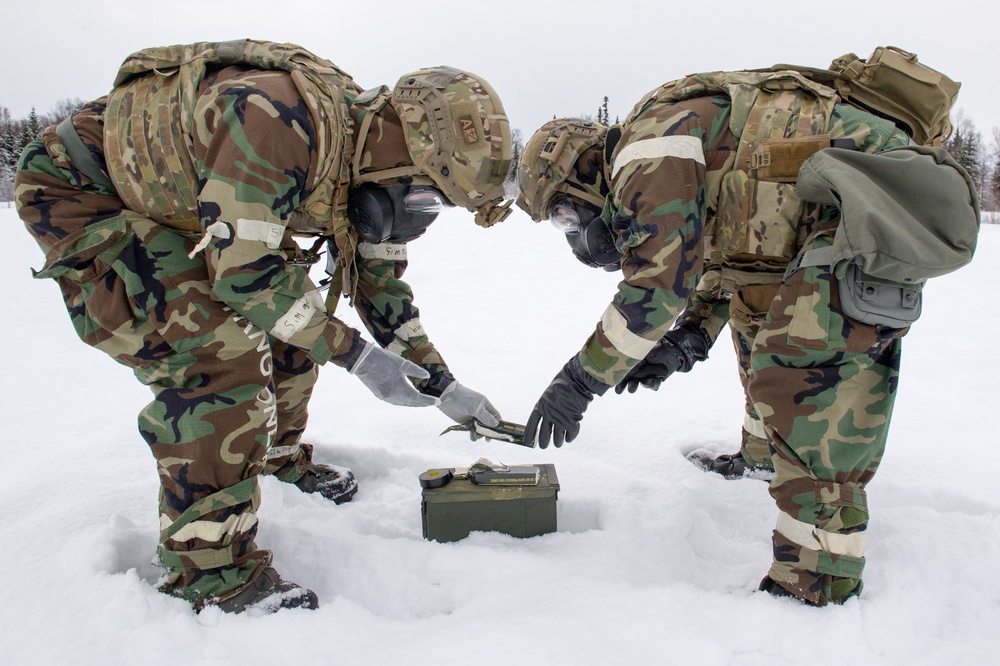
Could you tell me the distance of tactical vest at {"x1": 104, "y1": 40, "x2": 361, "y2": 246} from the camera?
1.87m

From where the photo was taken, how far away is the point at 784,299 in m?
1.86

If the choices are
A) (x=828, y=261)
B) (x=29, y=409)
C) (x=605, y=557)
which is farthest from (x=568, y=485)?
(x=29, y=409)

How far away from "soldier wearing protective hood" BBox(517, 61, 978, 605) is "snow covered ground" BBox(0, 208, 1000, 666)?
1.04 feet

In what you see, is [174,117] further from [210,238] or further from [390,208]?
[390,208]

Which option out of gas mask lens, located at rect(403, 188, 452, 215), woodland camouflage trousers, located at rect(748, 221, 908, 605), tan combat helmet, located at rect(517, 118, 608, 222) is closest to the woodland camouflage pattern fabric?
woodland camouflage trousers, located at rect(748, 221, 908, 605)

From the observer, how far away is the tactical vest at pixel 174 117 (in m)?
1.87

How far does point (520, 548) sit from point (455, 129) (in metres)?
Answer: 1.48

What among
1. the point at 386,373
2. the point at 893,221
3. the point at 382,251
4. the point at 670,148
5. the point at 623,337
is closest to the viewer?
the point at 893,221

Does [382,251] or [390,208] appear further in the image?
[382,251]

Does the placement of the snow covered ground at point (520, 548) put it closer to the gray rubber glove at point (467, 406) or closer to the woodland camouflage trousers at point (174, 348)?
the woodland camouflage trousers at point (174, 348)

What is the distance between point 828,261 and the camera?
5.78 feet

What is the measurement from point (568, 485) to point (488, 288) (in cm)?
420

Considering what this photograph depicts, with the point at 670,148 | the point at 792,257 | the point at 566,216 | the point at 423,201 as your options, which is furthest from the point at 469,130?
the point at 792,257

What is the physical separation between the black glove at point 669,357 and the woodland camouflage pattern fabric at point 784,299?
2.43ft
